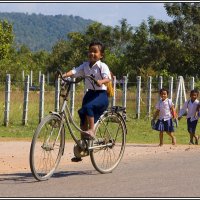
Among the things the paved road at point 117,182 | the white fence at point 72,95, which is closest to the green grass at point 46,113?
the white fence at point 72,95

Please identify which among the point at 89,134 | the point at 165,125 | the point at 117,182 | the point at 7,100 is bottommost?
the point at 117,182

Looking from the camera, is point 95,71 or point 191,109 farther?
point 191,109

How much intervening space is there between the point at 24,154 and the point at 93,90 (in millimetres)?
3357

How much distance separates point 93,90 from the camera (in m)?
9.98

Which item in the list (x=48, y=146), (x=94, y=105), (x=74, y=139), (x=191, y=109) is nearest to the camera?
(x=48, y=146)

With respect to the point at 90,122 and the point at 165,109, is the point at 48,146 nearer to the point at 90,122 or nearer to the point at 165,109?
the point at 90,122

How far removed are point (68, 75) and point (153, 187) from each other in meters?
2.13

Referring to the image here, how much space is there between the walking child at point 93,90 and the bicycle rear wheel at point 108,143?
0.19 metres

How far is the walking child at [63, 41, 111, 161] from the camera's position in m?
9.84

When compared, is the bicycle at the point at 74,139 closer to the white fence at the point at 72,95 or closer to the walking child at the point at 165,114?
the walking child at the point at 165,114

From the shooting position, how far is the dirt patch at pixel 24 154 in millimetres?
10858

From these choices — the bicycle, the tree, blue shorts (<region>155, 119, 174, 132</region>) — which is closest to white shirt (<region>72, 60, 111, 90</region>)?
the bicycle

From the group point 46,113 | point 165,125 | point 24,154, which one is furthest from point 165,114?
point 46,113

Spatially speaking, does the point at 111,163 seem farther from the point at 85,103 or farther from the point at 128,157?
the point at 128,157
